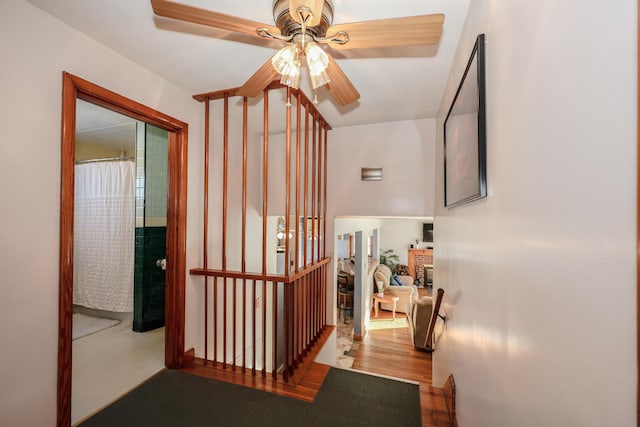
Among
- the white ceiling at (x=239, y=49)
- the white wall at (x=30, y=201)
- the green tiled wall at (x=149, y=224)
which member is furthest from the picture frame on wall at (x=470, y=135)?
the green tiled wall at (x=149, y=224)

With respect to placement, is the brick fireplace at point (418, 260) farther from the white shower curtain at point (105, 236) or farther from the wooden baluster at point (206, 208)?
the white shower curtain at point (105, 236)

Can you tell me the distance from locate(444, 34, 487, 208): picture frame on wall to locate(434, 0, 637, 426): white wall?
4cm

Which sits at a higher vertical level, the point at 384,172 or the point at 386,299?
the point at 384,172

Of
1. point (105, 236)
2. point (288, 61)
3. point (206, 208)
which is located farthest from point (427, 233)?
point (288, 61)

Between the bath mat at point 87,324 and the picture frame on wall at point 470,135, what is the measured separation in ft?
12.6

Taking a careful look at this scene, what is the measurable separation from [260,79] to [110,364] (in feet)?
8.62

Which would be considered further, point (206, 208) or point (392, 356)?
point (392, 356)

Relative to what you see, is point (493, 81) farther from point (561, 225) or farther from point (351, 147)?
point (351, 147)

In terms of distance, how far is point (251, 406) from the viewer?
5.76ft

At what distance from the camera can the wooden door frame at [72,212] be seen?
55.9 inches

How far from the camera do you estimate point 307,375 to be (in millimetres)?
2145

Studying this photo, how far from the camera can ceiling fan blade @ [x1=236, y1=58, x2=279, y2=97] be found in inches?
53.8

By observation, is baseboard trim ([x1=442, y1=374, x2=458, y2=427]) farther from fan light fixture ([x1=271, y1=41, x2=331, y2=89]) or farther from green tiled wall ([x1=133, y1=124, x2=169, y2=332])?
green tiled wall ([x1=133, y1=124, x2=169, y2=332])

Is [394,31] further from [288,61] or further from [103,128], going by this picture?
[103,128]
